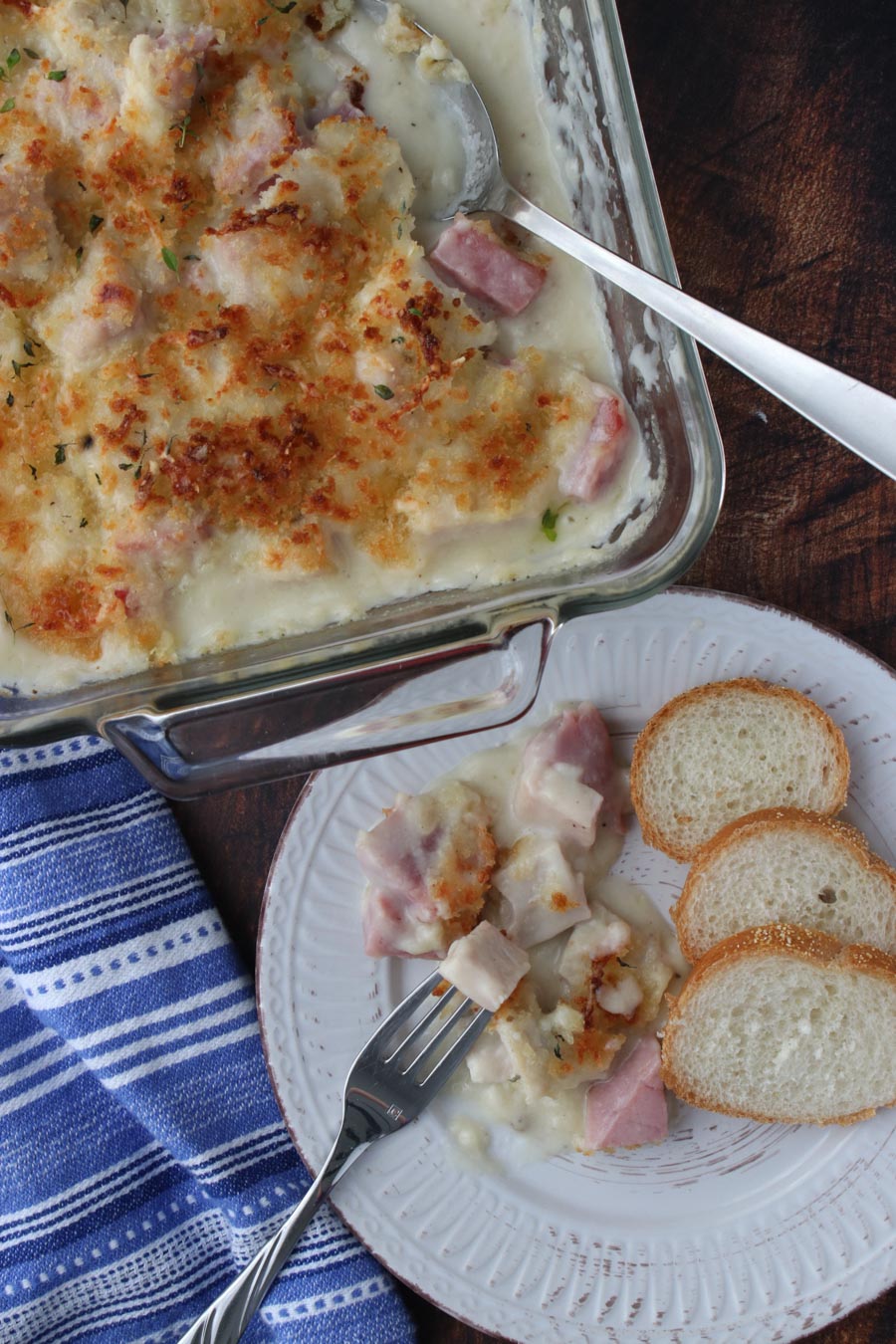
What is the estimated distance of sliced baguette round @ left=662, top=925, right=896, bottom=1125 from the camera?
211cm

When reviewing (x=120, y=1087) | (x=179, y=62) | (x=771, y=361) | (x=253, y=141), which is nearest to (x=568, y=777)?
(x=771, y=361)

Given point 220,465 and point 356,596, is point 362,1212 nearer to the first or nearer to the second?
point 356,596

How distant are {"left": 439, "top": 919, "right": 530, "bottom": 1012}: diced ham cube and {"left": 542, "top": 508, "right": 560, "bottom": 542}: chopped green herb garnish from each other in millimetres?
765

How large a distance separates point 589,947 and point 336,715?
731mm

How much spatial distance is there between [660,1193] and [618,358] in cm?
148

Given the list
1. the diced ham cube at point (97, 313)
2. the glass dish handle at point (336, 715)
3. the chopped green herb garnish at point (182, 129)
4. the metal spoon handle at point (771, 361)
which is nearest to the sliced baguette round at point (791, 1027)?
the glass dish handle at point (336, 715)

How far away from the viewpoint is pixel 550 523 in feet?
5.52

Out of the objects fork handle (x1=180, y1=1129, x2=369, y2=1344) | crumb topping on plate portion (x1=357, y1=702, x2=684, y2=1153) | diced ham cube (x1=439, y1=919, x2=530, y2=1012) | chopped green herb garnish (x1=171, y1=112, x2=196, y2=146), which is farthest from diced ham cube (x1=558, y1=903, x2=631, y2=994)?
chopped green herb garnish (x1=171, y1=112, x2=196, y2=146)

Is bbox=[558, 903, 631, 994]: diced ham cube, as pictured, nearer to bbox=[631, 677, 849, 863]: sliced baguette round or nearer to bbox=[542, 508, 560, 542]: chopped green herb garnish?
bbox=[631, 677, 849, 863]: sliced baguette round

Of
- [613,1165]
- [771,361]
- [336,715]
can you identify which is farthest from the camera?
[613,1165]

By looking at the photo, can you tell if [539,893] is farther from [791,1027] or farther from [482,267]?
[482,267]

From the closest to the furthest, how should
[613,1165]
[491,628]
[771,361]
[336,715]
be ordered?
[771,361] < [491,628] < [336,715] < [613,1165]

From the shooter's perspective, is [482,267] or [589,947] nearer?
[482,267]

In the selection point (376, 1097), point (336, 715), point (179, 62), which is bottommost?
point (376, 1097)
